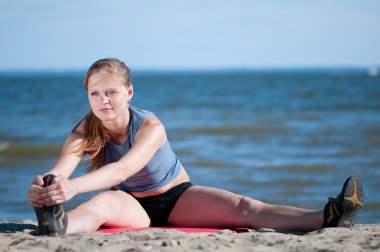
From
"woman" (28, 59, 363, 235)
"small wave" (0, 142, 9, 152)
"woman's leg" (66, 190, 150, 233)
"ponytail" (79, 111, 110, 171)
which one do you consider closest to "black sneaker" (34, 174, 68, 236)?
"woman" (28, 59, 363, 235)

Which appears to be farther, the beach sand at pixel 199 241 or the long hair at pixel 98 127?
the long hair at pixel 98 127

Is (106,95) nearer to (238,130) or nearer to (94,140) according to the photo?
(94,140)

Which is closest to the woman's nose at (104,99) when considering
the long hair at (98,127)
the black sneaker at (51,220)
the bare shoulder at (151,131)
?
the long hair at (98,127)

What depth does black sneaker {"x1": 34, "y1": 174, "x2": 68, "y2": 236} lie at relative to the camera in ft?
11.7

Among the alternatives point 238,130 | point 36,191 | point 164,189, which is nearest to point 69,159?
point 36,191

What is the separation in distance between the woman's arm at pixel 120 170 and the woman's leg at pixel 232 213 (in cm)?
50

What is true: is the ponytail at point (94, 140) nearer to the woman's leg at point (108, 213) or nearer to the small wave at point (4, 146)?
the woman's leg at point (108, 213)

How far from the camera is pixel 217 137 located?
46.3 feet

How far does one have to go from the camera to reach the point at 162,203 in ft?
13.9

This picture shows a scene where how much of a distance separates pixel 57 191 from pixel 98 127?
75cm

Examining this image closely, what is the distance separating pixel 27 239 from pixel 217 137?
10664 millimetres

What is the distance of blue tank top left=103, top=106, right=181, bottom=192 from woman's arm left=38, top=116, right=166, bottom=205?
83 mm

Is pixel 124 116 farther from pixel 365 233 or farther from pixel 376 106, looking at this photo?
pixel 376 106

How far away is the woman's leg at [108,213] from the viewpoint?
3.93m
